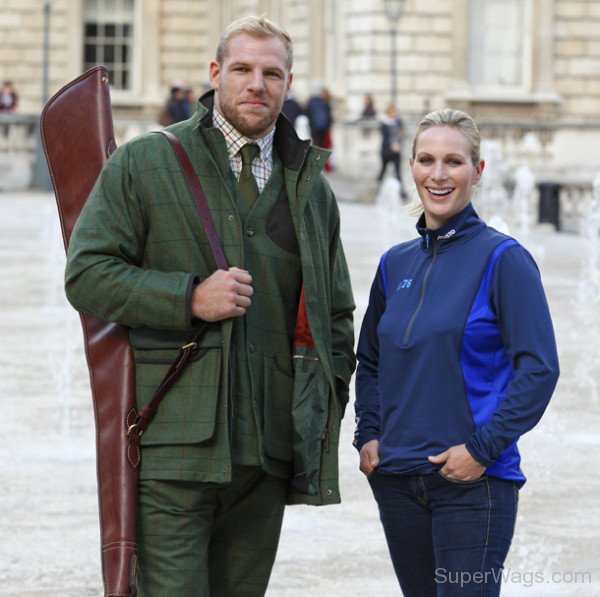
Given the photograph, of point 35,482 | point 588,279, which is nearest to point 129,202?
point 35,482

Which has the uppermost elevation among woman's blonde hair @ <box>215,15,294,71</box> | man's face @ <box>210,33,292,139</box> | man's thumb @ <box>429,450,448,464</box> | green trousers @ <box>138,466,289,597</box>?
woman's blonde hair @ <box>215,15,294,71</box>

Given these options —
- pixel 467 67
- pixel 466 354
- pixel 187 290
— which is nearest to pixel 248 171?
pixel 187 290

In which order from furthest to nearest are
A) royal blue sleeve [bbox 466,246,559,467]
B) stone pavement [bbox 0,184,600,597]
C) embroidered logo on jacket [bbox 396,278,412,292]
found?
stone pavement [bbox 0,184,600,597]
embroidered logo on jacket [bbox 396,278,412,292]
royal blue sleeve [bbox 466,246,559,467]

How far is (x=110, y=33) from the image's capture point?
119 feet

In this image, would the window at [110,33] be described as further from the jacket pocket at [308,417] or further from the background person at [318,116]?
the jacket pocket at [308,417]

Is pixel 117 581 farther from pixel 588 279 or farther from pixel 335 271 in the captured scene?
pixel 588 279

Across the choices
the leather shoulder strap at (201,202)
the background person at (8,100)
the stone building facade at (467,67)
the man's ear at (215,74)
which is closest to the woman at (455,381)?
the leather shoulder strap at (201,202)

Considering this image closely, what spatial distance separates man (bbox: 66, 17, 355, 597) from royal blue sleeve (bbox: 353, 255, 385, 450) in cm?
7

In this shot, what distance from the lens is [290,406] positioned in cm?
449

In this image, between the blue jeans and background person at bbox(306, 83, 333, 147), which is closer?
the blue jeans

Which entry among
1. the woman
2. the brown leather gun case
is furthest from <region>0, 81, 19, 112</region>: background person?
the woman

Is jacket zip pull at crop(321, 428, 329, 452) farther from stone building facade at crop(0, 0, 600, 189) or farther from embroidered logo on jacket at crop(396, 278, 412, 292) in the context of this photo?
stone building facade at crop(0, 0, 600, 189)

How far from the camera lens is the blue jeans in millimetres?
4133

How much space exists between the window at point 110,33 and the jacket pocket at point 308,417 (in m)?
32.3
